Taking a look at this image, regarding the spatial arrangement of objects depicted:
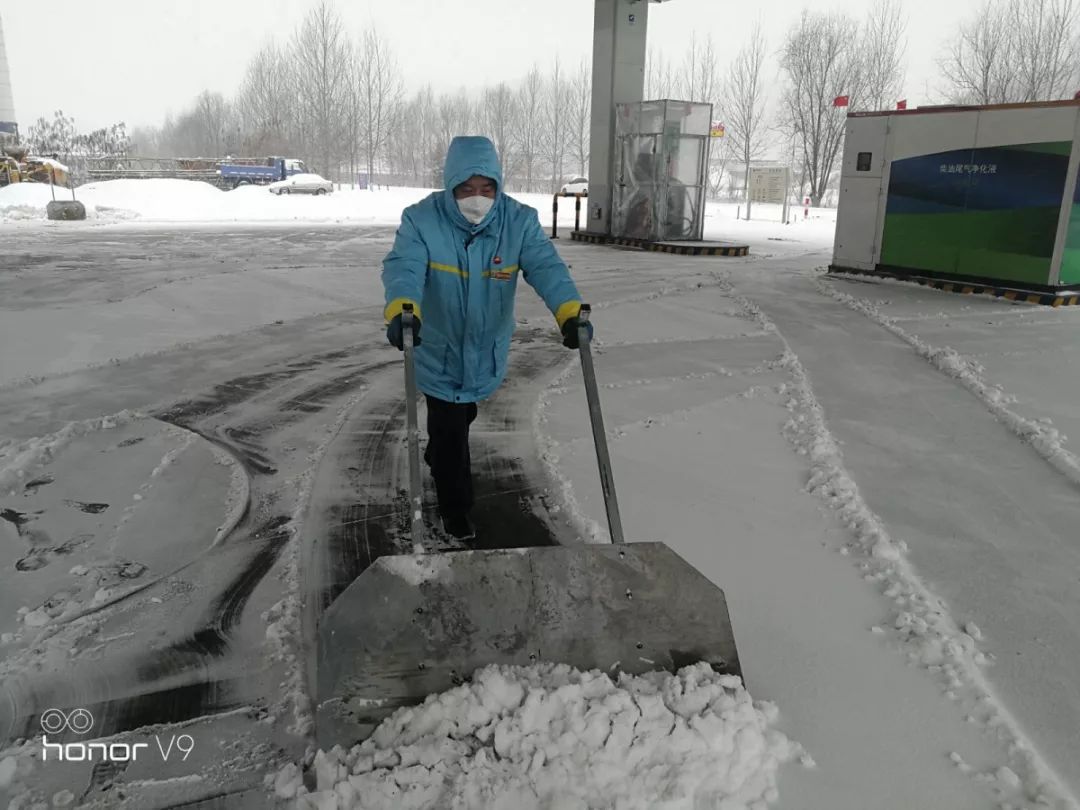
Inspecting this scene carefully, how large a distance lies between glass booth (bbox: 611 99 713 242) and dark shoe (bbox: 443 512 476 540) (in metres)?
13.0

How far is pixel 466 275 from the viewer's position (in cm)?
294

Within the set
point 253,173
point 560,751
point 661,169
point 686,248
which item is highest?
point 253,173

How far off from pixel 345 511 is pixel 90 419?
2.13m

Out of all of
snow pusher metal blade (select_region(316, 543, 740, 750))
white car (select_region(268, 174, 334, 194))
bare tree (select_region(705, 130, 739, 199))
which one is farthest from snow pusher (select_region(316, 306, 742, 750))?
bare tree (select_region(705, 130, 739, 199))

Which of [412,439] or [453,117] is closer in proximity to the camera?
[412,439]

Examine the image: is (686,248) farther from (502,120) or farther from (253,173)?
(502,120)

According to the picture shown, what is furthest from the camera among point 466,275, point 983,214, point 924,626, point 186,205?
point 186,205

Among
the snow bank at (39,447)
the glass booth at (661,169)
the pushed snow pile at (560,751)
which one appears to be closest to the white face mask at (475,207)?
the pushed snow pile at (560,751)

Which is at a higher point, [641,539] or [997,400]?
[997,400]

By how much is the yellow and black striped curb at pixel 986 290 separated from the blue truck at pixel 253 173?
106 ft

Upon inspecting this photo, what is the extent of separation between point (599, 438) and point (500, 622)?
0.77 meters

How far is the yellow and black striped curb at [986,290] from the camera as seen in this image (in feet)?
29.8

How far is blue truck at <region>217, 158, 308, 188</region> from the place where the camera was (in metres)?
37.2

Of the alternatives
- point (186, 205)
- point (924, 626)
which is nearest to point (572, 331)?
point (924, 626)
